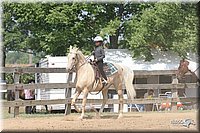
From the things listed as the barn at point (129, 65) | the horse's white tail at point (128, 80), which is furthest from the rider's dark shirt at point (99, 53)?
the barn at point (129, 65)

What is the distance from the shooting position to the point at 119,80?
11461 mm

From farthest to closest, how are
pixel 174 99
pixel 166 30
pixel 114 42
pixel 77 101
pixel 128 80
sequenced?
pixel 114 42
pixel 166 30
pixel 174 99
pixel 77 101
pixel 128 80

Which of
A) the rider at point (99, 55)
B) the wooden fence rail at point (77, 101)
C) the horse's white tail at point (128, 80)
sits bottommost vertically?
the wooden fence rail at point (77, 101)

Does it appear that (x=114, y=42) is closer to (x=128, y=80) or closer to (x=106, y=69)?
(x=128, y=80)

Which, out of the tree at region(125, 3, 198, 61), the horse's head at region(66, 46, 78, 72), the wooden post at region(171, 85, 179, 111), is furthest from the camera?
the tree at region(125, 3, 198, 61)

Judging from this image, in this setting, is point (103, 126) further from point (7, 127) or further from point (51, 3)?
point (51, 3)

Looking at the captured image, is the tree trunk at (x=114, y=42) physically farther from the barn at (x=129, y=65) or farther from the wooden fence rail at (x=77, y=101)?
the wooden fence rail at (x=77, y=101)

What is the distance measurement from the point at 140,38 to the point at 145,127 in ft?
37.6

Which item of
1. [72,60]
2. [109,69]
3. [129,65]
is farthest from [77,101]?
[129,65]

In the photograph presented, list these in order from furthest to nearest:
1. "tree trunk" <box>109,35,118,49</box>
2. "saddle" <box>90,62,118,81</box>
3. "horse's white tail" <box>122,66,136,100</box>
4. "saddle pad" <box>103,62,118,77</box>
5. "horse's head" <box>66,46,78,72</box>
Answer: "tree trunk" <box>109,35,118,49</box> < "horse's white tail" <box>122,66,136,100</box> < "saddle pad" <box>103,62,118,77</box> < "saddle" <box>90,62,118,81</box> < "horse's head" <box>66,46,78,72</box>

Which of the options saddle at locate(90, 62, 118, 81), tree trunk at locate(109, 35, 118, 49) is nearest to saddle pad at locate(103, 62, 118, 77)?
saddle at locate(90, 62, 118, 81)

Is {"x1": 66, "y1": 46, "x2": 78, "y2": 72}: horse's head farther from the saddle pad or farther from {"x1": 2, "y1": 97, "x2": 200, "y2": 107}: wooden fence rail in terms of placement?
{"x1": 2, "y1": 97, "x2": 200, "y2": 107}: wooden fence rail

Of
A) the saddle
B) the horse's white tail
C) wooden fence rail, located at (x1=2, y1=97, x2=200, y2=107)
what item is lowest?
wooden fence rail, located at (x1=2, y1=97, x2=200, y2=107)

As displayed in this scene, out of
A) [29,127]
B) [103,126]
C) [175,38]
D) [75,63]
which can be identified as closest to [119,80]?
[75,63]
